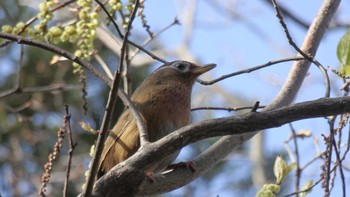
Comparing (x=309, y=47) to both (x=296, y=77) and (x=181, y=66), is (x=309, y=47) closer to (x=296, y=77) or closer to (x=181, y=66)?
(x=296, y=77)

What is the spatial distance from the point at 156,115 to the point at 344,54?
1.31 m

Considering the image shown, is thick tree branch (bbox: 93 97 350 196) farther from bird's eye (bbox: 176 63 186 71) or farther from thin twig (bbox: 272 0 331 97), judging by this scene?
bird's eye (bbox: 176 63 186 71)

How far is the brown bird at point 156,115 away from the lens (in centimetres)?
431

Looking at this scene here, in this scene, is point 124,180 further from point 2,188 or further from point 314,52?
point 2,188

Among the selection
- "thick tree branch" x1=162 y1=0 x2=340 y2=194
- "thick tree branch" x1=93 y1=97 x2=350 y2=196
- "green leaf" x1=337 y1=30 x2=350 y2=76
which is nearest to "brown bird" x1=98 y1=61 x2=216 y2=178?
"thick tree branch" x1=162 y1=0 x2=340 y2=194

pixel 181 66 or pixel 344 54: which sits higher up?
pixel 181 66

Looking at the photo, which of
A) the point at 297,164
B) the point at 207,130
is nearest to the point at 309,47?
the point at 297,164

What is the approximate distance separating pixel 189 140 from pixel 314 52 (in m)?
1.63

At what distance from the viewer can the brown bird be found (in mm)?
4309

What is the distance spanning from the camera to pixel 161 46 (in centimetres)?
1097

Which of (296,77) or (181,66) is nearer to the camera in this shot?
(296,77)

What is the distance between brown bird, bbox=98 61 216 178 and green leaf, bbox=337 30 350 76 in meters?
1.06

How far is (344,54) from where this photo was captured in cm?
348

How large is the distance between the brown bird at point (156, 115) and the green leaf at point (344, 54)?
1055 millimetres
